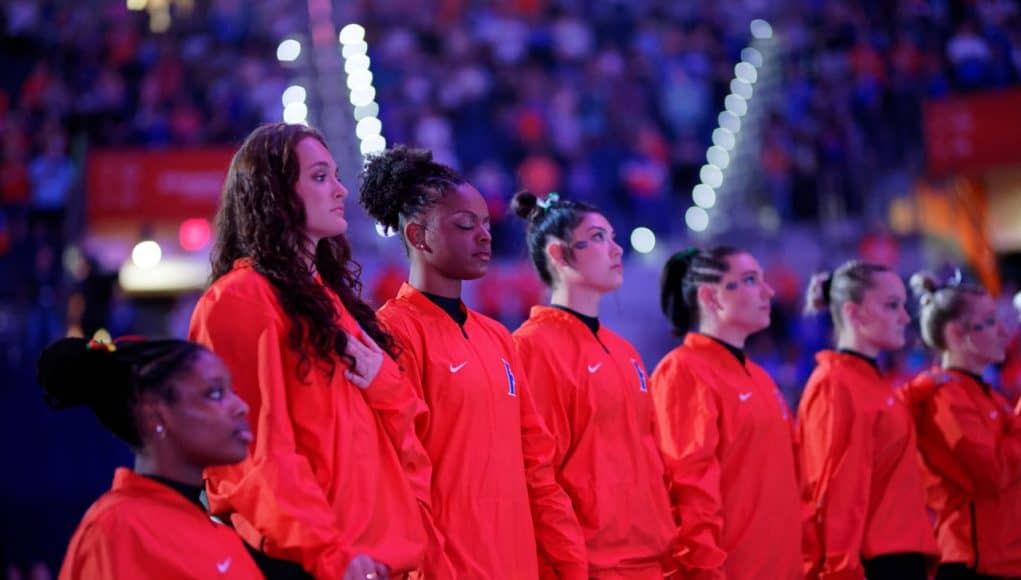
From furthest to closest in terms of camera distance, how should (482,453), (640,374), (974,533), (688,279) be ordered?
(974,533)
(688,279)
(640,374)
(482,453)

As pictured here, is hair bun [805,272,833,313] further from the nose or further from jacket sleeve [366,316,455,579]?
the nose

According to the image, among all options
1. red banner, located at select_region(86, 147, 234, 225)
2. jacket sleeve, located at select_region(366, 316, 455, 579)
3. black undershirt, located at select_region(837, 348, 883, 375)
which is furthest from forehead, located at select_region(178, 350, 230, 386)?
red banner, located at select_region(86, 147, 234, 225)

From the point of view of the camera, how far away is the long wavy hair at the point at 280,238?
3553 millimetres

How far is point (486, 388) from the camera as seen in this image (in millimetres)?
4219

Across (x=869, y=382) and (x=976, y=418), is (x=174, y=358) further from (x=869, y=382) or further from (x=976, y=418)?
(x=976, y=418)

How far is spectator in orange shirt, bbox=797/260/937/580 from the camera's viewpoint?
5629 mm

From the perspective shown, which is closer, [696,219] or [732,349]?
[732,349]

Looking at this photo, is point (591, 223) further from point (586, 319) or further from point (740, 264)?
point (740, 264)

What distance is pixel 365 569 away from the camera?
3352mm

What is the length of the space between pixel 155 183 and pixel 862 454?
9848mm

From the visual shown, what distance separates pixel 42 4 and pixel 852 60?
9.41 m

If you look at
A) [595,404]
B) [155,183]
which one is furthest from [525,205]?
[155,183]

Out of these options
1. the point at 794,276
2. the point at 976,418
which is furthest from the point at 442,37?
the point at 976,418

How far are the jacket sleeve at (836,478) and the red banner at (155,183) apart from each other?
9135 mm
